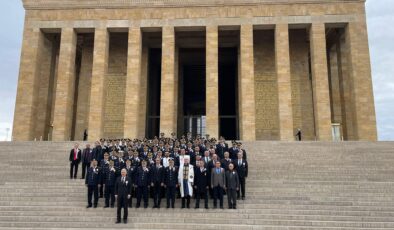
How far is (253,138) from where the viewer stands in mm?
23062

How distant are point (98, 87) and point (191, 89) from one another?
10.0 m

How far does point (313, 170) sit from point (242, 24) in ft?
45.1

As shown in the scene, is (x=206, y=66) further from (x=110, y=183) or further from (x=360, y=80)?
(x=110, y=183)

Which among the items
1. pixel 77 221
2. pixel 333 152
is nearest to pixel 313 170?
pixel 333 152

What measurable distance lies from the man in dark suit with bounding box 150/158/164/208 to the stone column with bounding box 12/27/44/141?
1671 centimetres

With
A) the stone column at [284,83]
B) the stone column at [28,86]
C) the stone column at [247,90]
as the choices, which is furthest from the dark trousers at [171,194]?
the stone column at [28,86]

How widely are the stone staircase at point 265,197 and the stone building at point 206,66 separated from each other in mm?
7860

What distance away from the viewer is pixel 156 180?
1027cm

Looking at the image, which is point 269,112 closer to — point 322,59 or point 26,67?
point 322,59

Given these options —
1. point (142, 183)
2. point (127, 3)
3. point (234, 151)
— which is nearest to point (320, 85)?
point (234, 151)

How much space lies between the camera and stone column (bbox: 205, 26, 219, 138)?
2342cm

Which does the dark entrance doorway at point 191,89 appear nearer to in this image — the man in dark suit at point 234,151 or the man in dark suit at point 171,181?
the man in dark suit at point 234,151

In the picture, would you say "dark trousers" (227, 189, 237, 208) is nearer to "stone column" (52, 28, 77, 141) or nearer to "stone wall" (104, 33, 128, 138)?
"stone column" (52, 28, 77, 141)

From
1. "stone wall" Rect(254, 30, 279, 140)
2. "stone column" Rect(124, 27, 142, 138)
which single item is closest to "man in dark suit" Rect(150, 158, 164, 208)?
"stone column" Rect(124, 27, 142, 138)
